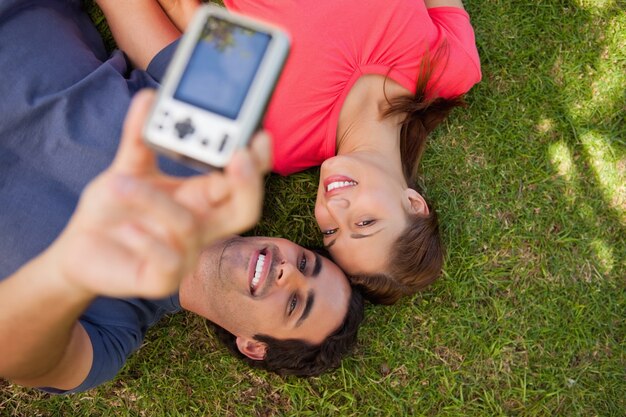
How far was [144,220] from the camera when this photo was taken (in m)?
1.50

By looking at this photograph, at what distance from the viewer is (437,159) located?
13.9 ft

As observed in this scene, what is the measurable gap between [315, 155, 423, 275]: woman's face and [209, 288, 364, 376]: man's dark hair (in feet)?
1.10

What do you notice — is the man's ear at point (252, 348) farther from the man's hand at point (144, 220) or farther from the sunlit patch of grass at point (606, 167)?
the sunlit patch of grass at point (606, 167)

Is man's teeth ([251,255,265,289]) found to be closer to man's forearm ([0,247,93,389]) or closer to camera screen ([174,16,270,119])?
man's forearm ([0,247,93,389])

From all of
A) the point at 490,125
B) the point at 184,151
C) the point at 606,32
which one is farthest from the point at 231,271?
the point at 606,32

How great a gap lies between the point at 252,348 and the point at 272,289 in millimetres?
618

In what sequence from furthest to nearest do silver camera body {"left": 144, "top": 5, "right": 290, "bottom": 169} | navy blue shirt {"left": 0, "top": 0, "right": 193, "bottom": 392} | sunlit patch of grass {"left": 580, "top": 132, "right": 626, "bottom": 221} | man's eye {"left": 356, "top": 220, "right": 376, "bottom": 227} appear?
sunlit patch of grass {"left": 580, "top": 132, "right": 626, "bottom": 221} < man's eye {"left": 356, "top": 220, "right": 376, "bottom": 227} < navy blue shirt {"left": 0, "top": 0, "right": 193, "bottom": 392} < silver camera body {"left": 144, "top": 5, "right": 290, "bottom": 169}

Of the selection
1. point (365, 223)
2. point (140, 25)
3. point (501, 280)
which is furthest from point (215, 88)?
point (501, 280)

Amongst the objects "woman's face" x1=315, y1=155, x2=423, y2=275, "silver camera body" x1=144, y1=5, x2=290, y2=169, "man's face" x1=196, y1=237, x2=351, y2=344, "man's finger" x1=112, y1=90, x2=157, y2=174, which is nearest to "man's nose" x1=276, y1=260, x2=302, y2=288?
"man's face" x1=196, y1=237, x2=351, y2=344

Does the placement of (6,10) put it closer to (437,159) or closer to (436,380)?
(437,159)

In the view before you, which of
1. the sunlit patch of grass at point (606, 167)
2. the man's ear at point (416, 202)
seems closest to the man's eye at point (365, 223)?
the man's ear at point (416, 202)

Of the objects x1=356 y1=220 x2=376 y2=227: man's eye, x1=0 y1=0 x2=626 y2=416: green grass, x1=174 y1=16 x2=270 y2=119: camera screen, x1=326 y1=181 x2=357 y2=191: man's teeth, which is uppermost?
x1=174 y1=16 x2=270 y2=119: camera screen

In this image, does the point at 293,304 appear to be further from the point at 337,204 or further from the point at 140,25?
the point at 140,25

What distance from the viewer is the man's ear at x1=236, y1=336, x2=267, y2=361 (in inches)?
138
